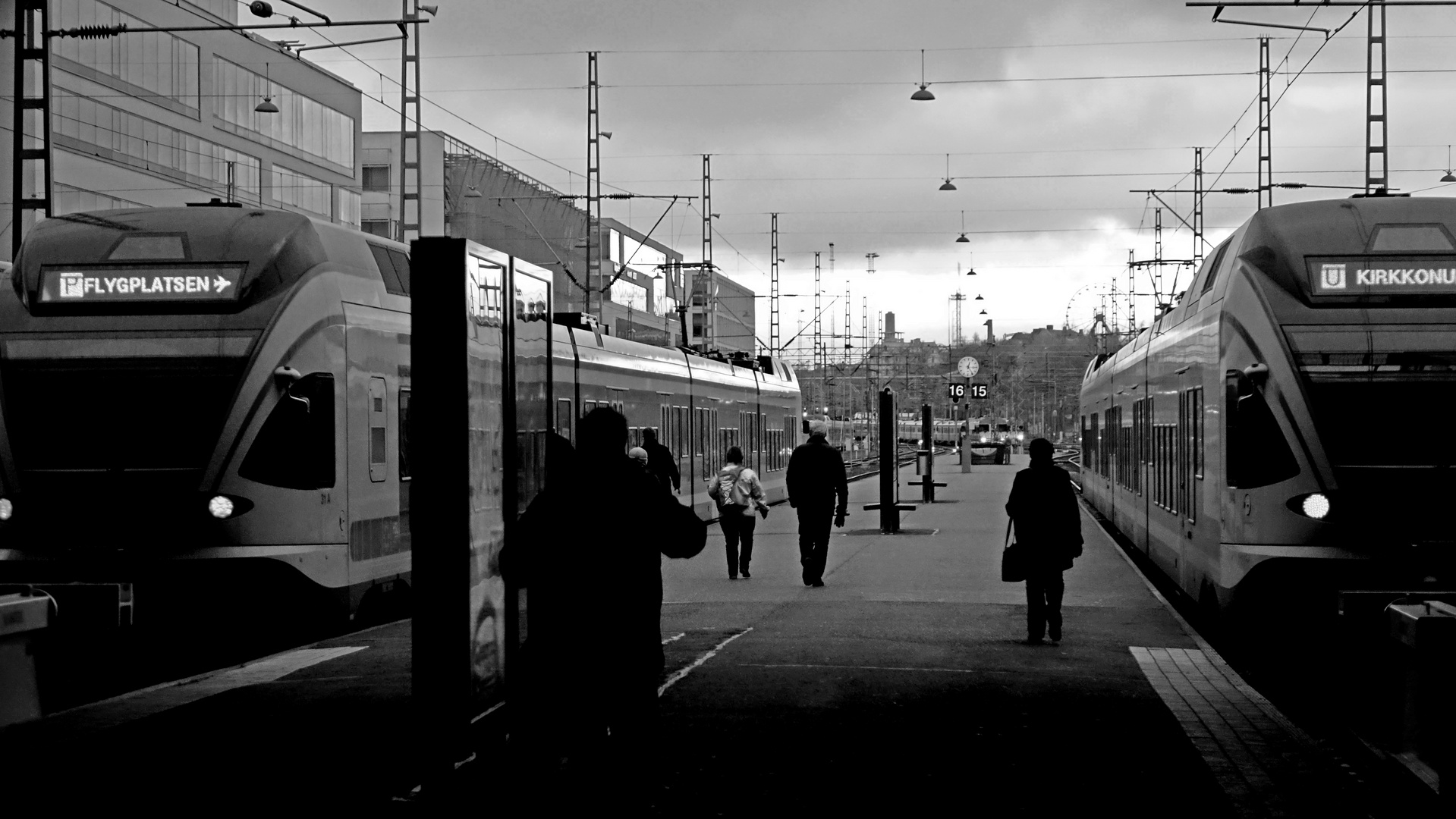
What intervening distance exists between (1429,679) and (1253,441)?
463cm

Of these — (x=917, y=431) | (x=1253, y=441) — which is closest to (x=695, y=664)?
(x=1253, y=441)

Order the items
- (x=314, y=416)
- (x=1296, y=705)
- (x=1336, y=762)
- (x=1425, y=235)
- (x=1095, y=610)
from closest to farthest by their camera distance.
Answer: (x=1336, y=762)
(x=1296, y=705)
(x=1425, y=235)
(x=314, y=416)
(x=1095, y=610)

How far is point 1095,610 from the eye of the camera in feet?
51.9

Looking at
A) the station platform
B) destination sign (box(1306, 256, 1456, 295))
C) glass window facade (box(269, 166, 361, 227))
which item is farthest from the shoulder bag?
glass window facade (box(269, 166, 361, 227))

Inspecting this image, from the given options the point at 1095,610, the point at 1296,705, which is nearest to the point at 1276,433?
the point at 1296,705

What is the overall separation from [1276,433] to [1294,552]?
0.83 m

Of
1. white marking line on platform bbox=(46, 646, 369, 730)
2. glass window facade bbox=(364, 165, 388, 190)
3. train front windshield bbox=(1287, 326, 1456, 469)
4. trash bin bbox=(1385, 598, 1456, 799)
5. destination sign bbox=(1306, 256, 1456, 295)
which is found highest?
glass window facade bbox=(364, 165, 388, 190)

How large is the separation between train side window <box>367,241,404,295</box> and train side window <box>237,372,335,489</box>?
170cm

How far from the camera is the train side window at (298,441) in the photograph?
1229 cm

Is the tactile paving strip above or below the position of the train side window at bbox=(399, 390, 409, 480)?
below

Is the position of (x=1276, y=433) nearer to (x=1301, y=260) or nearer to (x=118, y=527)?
(x=1301, y=260)

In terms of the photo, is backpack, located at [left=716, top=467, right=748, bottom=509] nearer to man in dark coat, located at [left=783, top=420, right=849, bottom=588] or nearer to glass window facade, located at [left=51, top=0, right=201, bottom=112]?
man in dark coat, located at [left=783, top=420, right=849, bottom=588]

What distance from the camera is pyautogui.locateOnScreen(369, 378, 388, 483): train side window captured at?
13.7 meters

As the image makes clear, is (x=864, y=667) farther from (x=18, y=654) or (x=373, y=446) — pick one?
(x=18, y=654)
